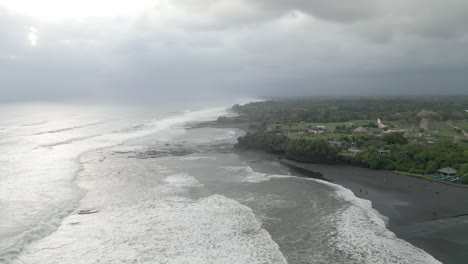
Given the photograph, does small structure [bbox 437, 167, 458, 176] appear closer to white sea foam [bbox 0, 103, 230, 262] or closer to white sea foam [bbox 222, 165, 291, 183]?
white sea foam [bbox 222, 165, 291, 183]

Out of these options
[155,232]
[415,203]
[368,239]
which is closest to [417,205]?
[415,203]

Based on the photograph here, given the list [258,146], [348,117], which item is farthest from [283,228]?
[348,117]

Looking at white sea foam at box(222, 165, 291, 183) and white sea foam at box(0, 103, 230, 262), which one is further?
white sea foam at box(222, 165, 291, 183)

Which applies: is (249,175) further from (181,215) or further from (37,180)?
(37,180)

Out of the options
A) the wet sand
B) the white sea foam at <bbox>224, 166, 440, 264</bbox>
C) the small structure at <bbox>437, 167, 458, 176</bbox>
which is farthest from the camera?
the small structure at <bbox>437, 167, 458, 176</bbox>

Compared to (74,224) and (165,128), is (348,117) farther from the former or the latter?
(74,224)

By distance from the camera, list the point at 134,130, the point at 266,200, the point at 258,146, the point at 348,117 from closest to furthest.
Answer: the point at 266,200, the point at 258,146, the point at 134,130, the point at 348,117

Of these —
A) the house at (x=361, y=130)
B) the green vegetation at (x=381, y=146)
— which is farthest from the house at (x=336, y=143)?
the house at (x=361, y=130)

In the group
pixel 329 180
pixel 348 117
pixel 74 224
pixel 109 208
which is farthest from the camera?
pixel 348 117

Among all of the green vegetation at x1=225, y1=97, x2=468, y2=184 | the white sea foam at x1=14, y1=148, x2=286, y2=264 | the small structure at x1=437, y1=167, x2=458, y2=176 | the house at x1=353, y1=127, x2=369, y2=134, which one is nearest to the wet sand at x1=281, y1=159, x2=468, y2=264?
the small structure at x1=437, y1=167, x2=458, y2=176
